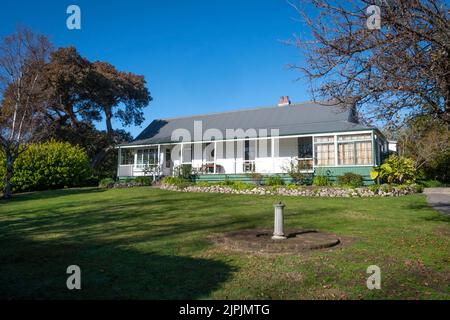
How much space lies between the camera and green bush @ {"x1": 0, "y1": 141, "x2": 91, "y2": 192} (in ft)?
69.3

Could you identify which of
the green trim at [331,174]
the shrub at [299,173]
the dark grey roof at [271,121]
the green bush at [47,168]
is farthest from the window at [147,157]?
the shrub at [299,173]

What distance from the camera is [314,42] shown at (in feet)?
21.7

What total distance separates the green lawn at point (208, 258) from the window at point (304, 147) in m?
10.9

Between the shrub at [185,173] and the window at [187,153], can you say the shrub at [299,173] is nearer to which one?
the shrub at [185,173]

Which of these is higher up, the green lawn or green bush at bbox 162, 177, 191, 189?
green bush at bbox 162, 177, 191, 189

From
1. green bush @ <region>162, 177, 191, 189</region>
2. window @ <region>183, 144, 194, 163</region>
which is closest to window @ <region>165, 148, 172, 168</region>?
window @ <region>183, 144, 194, 163</region>

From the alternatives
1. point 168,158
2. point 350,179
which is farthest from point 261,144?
point 168,158

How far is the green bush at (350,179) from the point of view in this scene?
16.8 m

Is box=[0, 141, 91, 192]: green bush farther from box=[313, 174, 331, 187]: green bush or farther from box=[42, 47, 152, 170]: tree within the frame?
box=[313, 174, 331, 187]: green bush

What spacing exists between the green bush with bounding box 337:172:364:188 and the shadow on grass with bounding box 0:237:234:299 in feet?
42.7

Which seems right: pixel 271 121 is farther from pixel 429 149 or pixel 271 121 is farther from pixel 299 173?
pixel 429 149

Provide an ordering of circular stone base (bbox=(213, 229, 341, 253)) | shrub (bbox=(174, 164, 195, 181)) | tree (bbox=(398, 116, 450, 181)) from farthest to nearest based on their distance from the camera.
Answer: shrub (bbox=(174, 164, 195, 181)) < tree (bbox=(398, 116, 450, 181)) < circular stone base (bbox=(213, 229, 341, 253))

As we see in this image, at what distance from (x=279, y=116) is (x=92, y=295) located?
21602mm

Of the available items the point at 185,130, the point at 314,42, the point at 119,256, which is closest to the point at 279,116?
the point at 185,130
